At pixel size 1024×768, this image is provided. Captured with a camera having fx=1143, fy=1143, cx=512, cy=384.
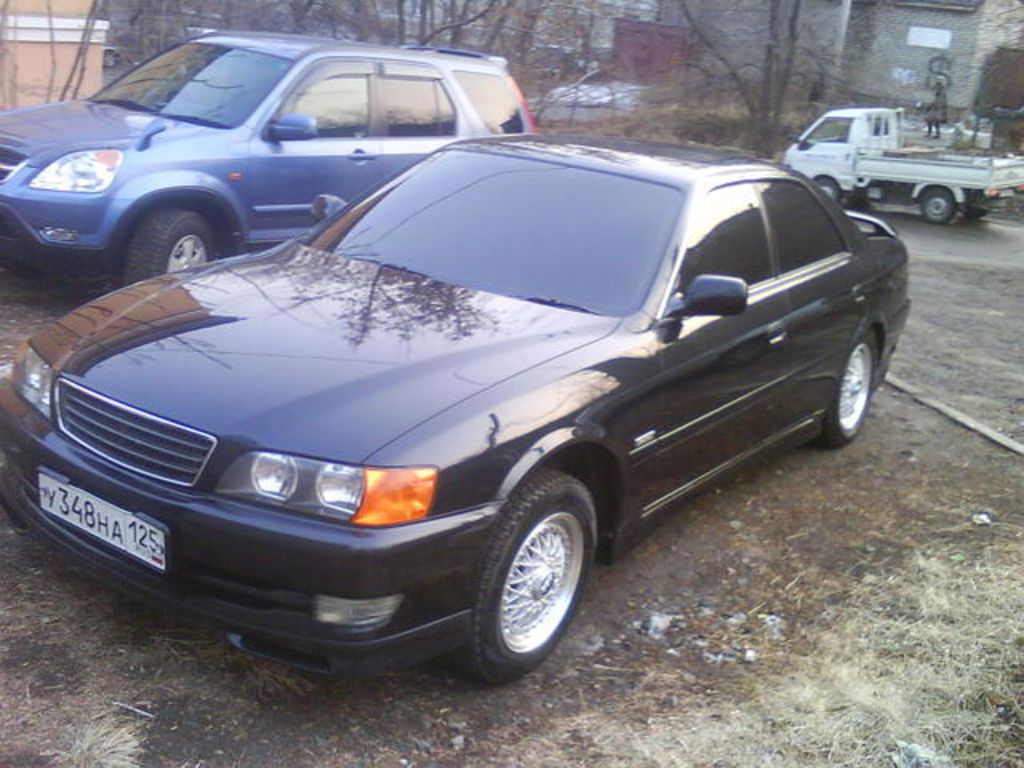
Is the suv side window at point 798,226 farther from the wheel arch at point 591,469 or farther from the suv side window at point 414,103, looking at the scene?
the suv side window at point 414,103

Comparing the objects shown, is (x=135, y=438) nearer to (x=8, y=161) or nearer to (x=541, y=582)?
(x=541, y=582)

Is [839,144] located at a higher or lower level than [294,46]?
lower

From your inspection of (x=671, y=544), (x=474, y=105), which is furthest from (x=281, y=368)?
(x=474, y=105)

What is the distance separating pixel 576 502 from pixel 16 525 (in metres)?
1.84

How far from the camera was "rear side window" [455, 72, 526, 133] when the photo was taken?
337 inches

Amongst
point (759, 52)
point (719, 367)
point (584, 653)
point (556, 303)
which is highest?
point (759, 52)

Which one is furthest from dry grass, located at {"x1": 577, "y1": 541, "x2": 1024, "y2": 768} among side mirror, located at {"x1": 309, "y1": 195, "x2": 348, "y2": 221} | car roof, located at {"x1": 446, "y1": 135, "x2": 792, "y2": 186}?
side mirror, located at {"x1": 309, "y1": 195, "x2": 348, "y2": 221}

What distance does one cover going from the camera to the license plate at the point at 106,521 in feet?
10.5

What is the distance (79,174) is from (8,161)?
0.48 metres

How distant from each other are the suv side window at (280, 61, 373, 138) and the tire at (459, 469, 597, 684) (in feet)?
14.4

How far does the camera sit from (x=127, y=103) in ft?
24.8

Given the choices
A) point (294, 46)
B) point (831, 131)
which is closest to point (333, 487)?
point (294, 46)

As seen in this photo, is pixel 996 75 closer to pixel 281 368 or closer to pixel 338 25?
pixel 338 25

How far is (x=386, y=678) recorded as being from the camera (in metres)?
3.62
